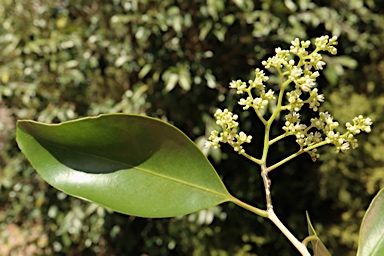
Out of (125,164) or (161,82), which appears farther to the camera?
(161,82)

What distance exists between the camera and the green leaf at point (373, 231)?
45 centimetres

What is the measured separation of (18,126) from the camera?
1.50ft

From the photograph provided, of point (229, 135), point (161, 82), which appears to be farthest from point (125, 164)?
point (161, 82)

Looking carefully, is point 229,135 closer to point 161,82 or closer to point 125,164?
point 125,164

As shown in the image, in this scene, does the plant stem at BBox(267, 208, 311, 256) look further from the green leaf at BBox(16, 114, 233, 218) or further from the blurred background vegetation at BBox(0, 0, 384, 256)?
the blurred background vegetation at BBox(0, 0, 384, 256)

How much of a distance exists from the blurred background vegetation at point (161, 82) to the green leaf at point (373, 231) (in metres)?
1.46

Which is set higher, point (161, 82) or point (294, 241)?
point (294, 241)

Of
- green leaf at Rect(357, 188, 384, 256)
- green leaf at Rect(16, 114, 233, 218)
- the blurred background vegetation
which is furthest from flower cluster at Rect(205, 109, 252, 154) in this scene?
the blurred background vegetation

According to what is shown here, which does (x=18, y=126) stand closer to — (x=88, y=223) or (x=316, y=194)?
(x=88, y=223)

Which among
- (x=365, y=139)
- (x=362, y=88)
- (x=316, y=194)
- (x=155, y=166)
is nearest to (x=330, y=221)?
(x=316, y=194)

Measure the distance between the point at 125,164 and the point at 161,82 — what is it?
5.90 ft

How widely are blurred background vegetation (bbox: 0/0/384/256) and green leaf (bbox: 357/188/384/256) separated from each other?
1463 mm

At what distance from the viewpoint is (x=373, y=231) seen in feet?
1.53

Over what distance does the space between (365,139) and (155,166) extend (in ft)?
8.63
